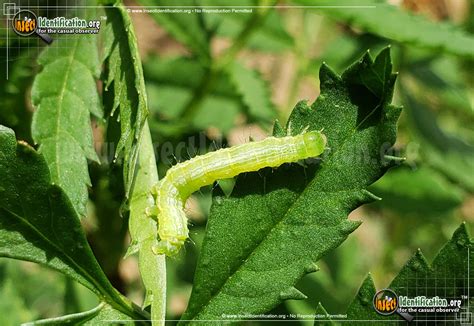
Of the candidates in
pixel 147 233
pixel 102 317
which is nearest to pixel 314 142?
pixel 147 233

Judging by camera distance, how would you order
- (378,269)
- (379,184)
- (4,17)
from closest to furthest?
1. (4,17)
2. (379,184)
3. (378,269)

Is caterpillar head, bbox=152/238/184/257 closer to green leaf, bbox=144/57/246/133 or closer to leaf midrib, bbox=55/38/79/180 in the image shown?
leaf midrib, bbox=55/38/79/180

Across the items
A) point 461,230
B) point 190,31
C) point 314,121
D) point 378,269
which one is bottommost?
point 378,269

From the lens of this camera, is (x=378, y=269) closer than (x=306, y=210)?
No

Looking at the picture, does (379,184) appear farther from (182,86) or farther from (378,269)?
(182,86)

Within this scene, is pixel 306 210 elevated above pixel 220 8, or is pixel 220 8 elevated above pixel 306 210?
pixel 220 8

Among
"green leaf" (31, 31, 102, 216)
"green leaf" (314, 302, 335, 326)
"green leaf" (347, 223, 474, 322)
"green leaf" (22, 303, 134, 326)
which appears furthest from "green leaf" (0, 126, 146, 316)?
"green leaf" (347, 223, 474, 322)

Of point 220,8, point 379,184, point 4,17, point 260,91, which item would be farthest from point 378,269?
point 4,17

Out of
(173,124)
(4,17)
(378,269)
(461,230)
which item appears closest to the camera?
(461,230)
